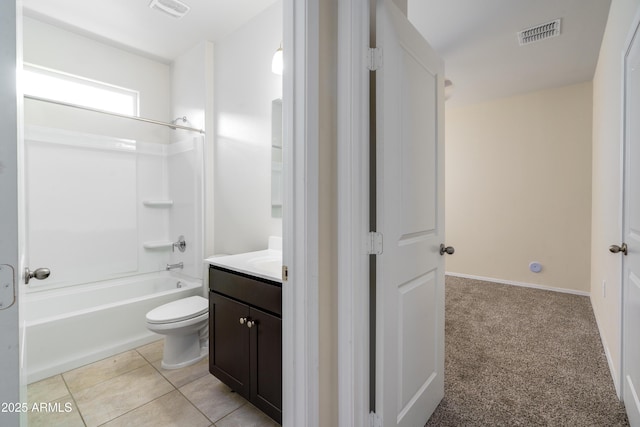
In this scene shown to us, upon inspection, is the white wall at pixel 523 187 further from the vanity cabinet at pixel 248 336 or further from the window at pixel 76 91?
the window at pixel 76 91

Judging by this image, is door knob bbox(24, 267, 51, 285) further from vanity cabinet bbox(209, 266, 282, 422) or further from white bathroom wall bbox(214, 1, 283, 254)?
white bathroom wall bbox(214, 1, 283, 254)

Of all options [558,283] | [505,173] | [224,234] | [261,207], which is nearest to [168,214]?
[224,234]

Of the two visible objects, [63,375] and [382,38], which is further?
[63,375]

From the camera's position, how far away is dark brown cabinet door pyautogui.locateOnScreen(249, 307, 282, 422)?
1.37 metres

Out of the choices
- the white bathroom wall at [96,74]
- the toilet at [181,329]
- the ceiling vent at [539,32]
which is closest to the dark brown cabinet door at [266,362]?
the toilet at [181,329]

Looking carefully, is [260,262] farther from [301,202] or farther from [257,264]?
[301,202]

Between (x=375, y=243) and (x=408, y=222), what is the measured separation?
0.23 metres

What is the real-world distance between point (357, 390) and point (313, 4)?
Result: 145cm

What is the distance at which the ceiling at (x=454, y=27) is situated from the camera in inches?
87.2

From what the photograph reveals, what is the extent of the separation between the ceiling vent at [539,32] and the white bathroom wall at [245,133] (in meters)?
2.08

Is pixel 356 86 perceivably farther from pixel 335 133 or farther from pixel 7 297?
pixel 7 297

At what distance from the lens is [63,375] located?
203cm

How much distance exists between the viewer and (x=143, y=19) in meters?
2.50

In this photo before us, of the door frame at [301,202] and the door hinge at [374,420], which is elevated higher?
the door frame at [301,202]
